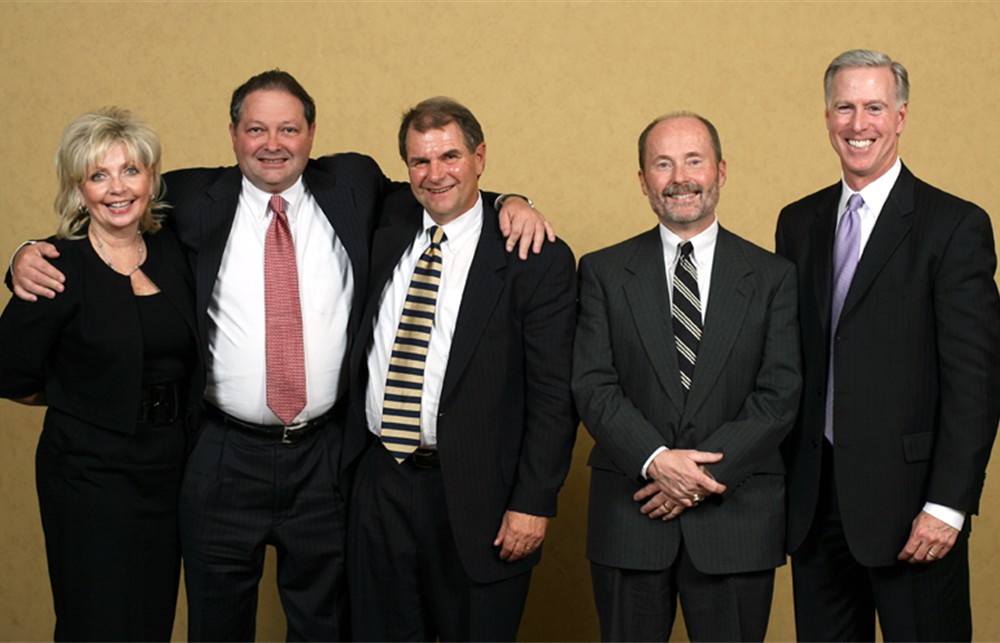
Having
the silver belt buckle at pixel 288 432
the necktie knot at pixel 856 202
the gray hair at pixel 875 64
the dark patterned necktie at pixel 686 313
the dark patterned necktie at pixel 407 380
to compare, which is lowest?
the silver belt buckle at pixel 288 432

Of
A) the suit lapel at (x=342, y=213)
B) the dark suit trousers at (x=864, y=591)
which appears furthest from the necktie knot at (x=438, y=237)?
the dark suit trousers at (x=864, y=591)

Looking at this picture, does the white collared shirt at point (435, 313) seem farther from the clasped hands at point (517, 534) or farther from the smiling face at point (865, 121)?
the smiling face at point (865, 121)

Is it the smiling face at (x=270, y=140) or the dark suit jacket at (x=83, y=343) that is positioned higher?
the smiling face at (x=270, y=140)

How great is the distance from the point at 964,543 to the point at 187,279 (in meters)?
2.01

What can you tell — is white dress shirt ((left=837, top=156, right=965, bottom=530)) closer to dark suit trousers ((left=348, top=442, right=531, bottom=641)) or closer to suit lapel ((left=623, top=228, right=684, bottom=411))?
suit lapel ((left=623, top=228, right=684, bottom=411))

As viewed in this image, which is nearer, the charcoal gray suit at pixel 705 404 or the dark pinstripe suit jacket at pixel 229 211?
the charcoal gray suit at pixel 705 404

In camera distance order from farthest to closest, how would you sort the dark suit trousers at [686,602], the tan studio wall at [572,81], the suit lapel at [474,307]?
1. the tan studio wall at [572,81]
2. the suit lapel at [474,307]
3. the dark suit trousers at [686,602]

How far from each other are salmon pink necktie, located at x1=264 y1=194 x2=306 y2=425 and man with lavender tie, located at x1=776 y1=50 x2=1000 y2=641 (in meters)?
1.24

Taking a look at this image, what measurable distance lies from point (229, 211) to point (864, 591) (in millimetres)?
1875

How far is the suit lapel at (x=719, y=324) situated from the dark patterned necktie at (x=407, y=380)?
0.65 metres

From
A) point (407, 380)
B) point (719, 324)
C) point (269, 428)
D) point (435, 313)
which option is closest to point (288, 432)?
point (269, 428)

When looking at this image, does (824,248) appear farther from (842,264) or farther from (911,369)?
(911,369)

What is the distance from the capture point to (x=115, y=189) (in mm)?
2875

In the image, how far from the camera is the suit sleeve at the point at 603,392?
2736mm
